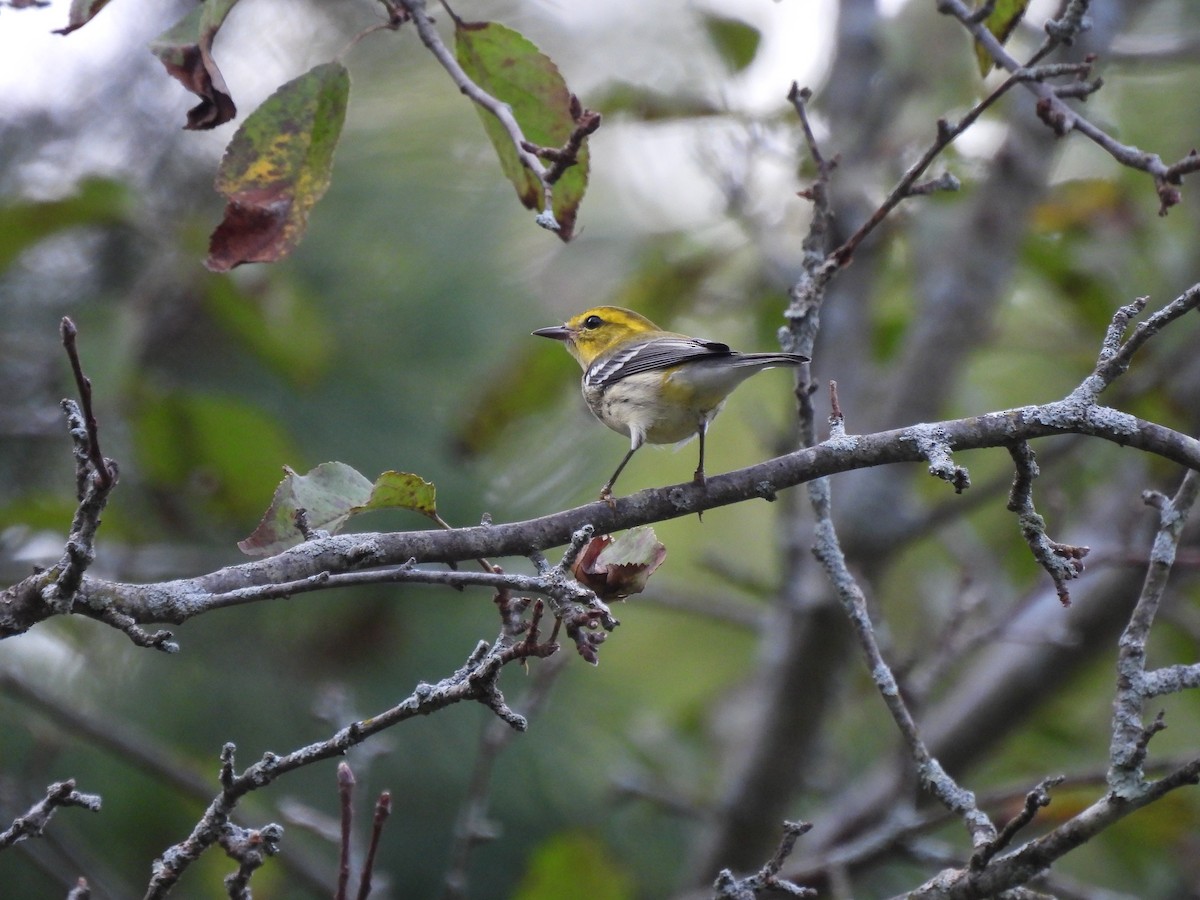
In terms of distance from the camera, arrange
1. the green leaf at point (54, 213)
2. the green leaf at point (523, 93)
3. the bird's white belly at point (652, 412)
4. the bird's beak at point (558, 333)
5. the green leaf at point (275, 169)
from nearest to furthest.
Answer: the green leaf at point (275, 169)
the green leaf at point (523, 93)
the bird's white belly at point (652, 412)
the green leaf at point (54, 213)
the bird's beak at point (558, 333)

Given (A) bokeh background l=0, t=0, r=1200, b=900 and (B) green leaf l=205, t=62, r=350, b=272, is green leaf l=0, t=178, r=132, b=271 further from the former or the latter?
(B) green leaf l=205, t=62, r=350, b=272

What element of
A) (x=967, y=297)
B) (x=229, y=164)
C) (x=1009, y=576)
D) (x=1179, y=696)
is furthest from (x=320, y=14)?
(x=1179, y=696)

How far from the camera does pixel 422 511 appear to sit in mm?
1797

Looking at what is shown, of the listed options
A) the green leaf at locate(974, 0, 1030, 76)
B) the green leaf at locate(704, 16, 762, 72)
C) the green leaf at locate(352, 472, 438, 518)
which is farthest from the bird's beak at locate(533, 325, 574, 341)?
the green leaf at locate(352, 472, 438, 518)

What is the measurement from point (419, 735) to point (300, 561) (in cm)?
285

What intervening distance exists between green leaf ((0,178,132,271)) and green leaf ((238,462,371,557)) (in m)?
2.23

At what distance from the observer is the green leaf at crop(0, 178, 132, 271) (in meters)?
3.49

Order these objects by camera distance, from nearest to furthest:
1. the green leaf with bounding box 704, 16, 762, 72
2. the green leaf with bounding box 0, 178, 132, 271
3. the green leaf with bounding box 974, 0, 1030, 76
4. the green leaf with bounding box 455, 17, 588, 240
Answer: the green leaf with bounding box 455, 17, 588, 240, the green leaf with bounding box 974, 0, 1030, 76, the green leaf with bounding box 0, 178, 132, 271, the green leaf with bounding box 704, 16, 762, 72

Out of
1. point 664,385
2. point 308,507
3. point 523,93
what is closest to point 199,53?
point 523,93

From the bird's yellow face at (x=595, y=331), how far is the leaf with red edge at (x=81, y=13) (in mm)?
2412

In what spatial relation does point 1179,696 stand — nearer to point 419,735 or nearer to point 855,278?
point 855,278

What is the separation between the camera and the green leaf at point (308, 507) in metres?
1.71

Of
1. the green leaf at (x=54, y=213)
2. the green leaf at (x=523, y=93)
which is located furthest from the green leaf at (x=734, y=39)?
the green leaf at (x=523, y=93)

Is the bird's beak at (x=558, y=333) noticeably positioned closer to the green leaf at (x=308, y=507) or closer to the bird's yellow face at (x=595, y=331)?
the bird's yellow face at (x=595, y=331)
